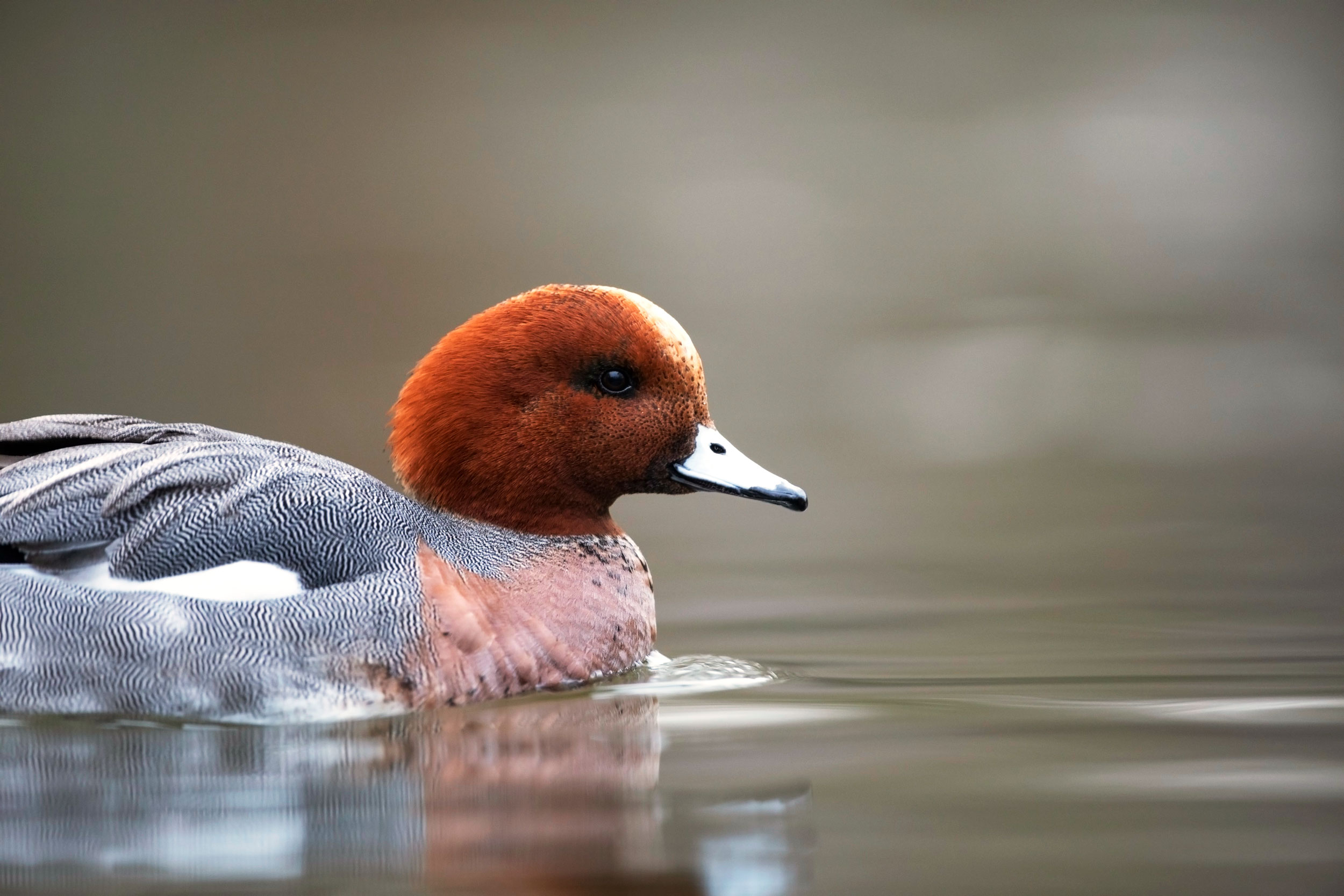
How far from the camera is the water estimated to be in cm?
251

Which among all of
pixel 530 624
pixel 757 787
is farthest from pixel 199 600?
pixel 757 787

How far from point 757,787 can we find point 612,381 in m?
1.43

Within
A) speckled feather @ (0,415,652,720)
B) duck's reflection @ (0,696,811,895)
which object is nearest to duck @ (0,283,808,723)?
speckled feather @ (0,415,652,720)

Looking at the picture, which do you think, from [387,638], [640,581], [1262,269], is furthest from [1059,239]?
[387,638]

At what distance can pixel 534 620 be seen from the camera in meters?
3.87

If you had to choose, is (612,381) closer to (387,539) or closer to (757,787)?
(387,539)

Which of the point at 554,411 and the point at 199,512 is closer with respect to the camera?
the point at 199,512

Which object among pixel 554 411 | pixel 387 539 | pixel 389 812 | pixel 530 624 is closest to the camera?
pixel 389 812

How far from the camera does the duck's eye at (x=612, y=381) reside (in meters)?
4.16

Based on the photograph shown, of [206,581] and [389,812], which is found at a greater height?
[206,581]

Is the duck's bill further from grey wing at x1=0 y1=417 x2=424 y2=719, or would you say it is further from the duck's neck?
grey wing at x1=0 y1=417 x2=424 y2=719

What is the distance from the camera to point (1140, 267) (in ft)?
37.0

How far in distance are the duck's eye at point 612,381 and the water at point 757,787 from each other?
2.29ft

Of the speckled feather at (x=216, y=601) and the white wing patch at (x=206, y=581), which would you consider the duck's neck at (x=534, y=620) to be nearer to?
the speckled feather at (x=216, y=601)
